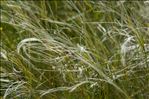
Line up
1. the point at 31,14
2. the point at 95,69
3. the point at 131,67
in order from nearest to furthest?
1. the point at 95,69
2. the point at 131,67
3. the point at 31,14

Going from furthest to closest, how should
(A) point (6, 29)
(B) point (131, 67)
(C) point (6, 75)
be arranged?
1. (A) point (6, 29)
2. (C) point (6, 75)
3. (B) point (131, 67)

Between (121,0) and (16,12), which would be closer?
(16,12)

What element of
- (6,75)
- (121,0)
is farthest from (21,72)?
(121,0)

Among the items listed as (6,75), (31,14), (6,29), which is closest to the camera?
(6,75)

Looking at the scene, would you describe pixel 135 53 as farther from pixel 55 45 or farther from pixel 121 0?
pixel 121 0

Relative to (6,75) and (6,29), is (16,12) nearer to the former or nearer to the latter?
(6,75)

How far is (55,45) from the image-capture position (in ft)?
6.99

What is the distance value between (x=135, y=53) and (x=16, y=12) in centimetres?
59

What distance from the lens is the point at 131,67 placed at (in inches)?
82.5

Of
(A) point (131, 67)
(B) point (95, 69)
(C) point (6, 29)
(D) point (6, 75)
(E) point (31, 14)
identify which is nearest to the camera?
(B) point (95, 69)

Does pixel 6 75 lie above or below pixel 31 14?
below

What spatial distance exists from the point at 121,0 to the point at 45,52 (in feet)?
1.98

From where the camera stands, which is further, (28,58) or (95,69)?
(28,58)

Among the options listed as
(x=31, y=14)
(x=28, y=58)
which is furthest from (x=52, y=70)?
(x=31, y=14)
